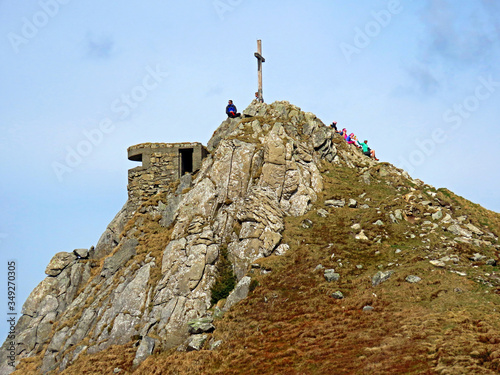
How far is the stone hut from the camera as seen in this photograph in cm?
4138

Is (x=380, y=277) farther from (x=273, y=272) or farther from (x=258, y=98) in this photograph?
(x=258, y=98)

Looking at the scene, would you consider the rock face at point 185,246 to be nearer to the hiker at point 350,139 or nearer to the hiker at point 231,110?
the hiker at point 231,110

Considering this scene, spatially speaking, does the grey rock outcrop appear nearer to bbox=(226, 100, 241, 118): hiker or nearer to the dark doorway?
bbox=(226, 100, 241, 118): hiker

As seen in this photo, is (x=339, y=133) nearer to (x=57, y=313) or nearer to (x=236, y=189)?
(x=236, y=189)

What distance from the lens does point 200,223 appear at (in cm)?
3484

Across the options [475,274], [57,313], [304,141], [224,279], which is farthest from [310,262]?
[57,313]

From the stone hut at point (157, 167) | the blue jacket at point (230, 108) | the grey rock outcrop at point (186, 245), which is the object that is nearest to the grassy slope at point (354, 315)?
the grey rock outcrop at point (186, 245)

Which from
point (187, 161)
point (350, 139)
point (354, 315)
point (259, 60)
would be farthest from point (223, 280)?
point (350, 139)

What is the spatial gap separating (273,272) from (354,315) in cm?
688

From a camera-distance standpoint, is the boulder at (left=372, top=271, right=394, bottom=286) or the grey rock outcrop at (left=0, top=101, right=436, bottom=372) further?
the grey rock outcrop at (left=0, top=101, right=436, bottom=372)

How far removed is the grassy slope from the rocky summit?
0.09 metres

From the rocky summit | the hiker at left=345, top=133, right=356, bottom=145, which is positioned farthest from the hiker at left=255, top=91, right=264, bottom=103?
the hiker at left=345, top=133, right=356, bottom=145

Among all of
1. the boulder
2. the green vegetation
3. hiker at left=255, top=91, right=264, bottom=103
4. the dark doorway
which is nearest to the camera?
the boulder

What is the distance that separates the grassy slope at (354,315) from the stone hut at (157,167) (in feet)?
36.8
